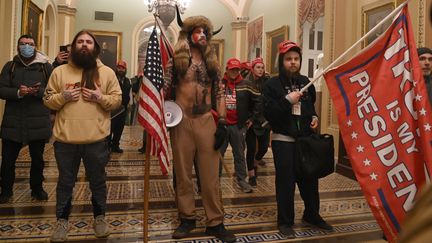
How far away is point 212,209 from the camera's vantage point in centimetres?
320

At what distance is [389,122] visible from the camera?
2.46 meters

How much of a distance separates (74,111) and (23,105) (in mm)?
1346

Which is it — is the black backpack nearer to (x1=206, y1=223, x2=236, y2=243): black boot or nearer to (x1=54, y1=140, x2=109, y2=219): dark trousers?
(x1=206, y1=223, x2=236, y2=243): black boot

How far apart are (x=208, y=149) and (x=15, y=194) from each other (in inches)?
103

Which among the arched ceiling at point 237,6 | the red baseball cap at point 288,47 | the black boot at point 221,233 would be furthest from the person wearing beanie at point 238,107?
the arched ceiling at point 237,6

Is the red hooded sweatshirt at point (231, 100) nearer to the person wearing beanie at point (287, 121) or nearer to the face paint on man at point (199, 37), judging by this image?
the person wearing beanie at point (287, 121)

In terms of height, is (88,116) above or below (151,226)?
above

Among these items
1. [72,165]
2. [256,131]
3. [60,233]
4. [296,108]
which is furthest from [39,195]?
[296,108]

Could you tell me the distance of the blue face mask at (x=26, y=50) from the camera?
12.3 feet

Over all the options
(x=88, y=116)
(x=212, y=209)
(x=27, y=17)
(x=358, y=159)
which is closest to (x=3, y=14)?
(x=27, y=17)

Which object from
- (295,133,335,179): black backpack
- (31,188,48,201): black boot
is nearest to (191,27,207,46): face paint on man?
(295,133,335,179): black backpack

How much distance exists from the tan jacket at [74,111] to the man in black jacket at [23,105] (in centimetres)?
→ 99

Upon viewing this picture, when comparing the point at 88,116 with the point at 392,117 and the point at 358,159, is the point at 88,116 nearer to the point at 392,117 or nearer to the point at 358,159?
the point at 358,159

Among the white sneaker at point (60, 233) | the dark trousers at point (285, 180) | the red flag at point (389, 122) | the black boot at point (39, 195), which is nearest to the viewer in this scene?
the red flag at point (389, 122)
